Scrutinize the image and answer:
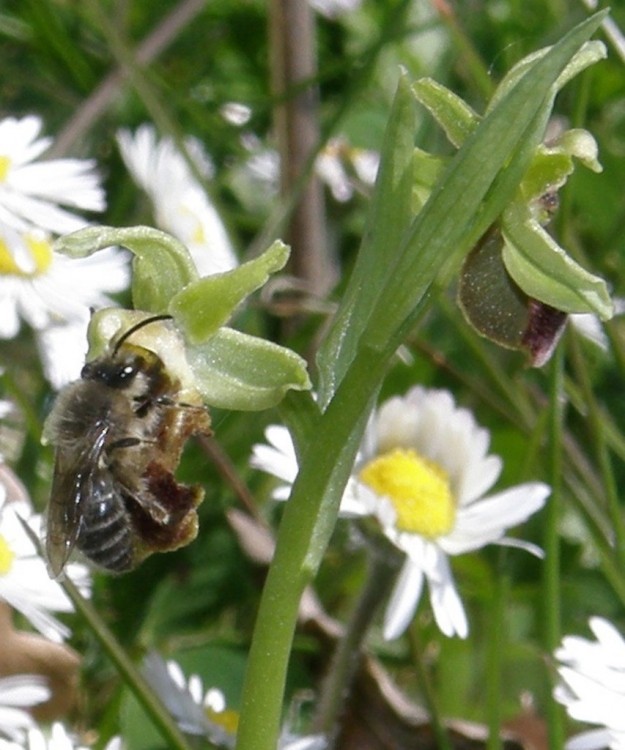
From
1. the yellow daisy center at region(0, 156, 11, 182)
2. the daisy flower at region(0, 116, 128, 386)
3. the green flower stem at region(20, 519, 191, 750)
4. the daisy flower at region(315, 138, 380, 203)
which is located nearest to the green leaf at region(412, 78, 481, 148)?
the green flower stem at region(20, 519, 191, 750)

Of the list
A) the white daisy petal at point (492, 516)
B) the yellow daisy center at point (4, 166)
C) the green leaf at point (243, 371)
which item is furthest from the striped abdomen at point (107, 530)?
the yellow daisy center at point (4, 166)

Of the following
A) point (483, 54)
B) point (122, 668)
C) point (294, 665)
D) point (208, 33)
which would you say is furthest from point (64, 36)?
point (122, 668)

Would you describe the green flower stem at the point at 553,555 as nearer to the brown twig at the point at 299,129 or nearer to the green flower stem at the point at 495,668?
the green flower stem at the point at 495,668

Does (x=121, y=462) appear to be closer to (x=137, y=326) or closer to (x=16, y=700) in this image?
(x=137, y=326)

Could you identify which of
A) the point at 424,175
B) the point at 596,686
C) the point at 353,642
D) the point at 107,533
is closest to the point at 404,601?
the point at 353,642

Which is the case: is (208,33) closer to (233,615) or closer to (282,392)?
(233,615)

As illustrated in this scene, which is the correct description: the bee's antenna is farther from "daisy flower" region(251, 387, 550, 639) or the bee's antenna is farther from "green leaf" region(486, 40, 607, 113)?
"daisy flower" region(251, 387, 550, 639)

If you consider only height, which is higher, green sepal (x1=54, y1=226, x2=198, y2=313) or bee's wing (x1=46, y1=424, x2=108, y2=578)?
green sepal (x1=54, y1=226, x2=198, y2=313)
